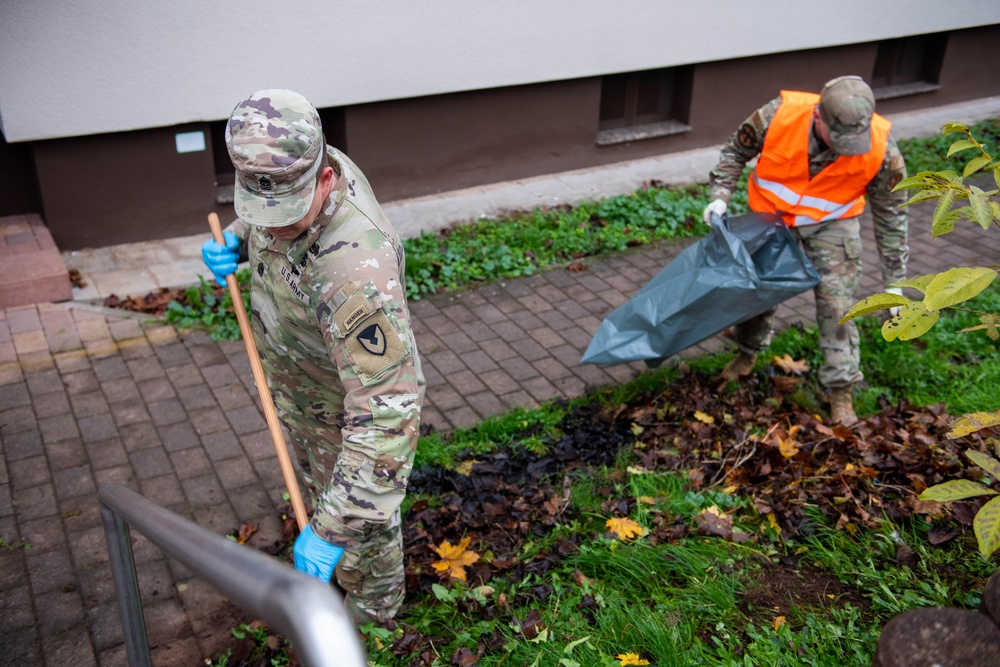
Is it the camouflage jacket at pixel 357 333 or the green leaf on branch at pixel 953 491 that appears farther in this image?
the camouflage jacket at pixel 357 333

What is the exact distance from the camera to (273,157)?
246 centimetres

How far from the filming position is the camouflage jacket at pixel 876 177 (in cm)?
427

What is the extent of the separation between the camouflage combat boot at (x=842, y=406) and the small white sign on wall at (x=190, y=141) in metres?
4.38

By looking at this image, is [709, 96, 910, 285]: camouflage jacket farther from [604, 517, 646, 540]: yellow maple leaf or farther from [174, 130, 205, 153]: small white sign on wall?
[174, 130, 205, 153]: small white sign on wall

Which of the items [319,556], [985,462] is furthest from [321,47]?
[985,462]

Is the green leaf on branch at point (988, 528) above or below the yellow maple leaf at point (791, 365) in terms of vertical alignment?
above

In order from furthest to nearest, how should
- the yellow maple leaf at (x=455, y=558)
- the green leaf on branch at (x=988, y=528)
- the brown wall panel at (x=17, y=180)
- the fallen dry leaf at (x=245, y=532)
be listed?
the brown wall panel at (x=17, y=180), the fallen dry leaf at (x=245, y=532), the yellow maple leaf at (x=455, y=558), the green leaf on branch at (x=988, y=528)

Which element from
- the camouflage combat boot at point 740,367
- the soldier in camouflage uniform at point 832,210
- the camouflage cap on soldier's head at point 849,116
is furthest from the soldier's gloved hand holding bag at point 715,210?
the camouflage combat boot at point 740,367

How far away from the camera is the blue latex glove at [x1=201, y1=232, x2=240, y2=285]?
3.36 meters

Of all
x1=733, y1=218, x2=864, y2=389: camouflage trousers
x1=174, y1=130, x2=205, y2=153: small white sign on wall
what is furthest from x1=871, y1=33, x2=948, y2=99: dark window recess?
x1=174, y1=130, x2=205, y2=153: small white sign on wall

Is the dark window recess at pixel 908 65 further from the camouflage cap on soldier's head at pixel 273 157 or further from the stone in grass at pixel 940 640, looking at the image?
the stone in grass at pixel 940 640

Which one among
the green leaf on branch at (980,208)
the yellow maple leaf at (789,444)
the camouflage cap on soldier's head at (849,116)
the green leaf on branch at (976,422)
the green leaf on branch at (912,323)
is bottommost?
the yellow maple leaf at (789,444)

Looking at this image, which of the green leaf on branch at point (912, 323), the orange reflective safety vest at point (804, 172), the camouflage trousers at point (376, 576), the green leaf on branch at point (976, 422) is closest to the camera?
the green leaf on branch at point (912, 323)

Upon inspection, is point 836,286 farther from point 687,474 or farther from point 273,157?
point 273,157
